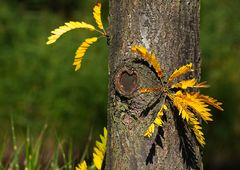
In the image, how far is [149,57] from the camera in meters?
2.84

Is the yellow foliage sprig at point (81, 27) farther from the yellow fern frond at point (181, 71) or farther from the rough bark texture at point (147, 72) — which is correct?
the yellow fern frond at point (181, 71)

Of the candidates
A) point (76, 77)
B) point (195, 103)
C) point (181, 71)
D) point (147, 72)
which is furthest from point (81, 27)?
point (76, 77)

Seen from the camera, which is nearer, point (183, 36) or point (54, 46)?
point (183, 36)


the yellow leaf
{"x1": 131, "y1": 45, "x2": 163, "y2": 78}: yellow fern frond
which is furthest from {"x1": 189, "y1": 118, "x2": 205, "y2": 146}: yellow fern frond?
{"x1": 131, "y1": 45, "x2": 163, "y2": 78}: yellow fern frond

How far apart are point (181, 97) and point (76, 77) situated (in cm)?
758

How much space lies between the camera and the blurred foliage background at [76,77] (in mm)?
10211

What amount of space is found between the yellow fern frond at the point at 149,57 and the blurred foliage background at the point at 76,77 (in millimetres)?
6612

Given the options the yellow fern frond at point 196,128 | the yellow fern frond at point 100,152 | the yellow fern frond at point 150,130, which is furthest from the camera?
the yellow fern frond at point 100,152

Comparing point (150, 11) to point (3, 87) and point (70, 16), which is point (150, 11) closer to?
point (3, 87)

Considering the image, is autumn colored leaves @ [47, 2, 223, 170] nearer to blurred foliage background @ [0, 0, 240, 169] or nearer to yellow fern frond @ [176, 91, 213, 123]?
yellow fern frond @ [176, 91, 213, 123]

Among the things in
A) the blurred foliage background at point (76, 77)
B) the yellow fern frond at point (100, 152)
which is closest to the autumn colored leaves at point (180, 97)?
the yellow fern frond at point (100, 152)

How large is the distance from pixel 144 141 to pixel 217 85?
8.42m

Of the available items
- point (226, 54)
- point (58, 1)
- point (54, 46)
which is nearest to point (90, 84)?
point (54, 46)

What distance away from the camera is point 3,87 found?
10.3 metres
